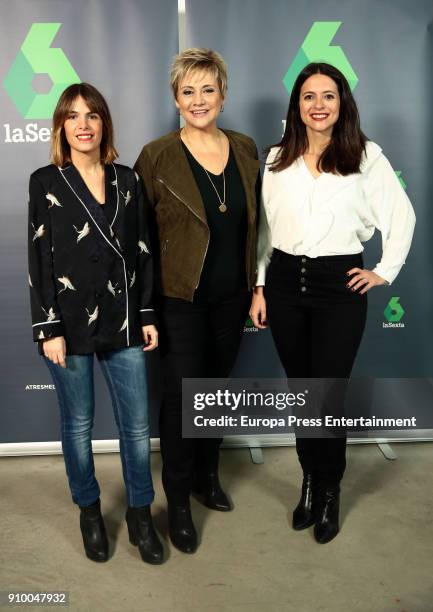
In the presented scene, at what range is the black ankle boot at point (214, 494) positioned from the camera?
2.63 m

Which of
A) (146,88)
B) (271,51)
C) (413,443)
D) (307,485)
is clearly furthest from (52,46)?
(413,443)

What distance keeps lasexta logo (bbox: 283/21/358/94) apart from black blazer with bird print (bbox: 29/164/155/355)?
1.08 m

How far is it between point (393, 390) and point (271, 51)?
1.67 meters

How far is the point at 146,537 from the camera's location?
2.29 meters

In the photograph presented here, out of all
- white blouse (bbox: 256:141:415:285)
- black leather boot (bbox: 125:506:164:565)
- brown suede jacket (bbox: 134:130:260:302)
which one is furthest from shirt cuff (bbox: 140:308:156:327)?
black leather boot (bbox: 125:506:164:565)

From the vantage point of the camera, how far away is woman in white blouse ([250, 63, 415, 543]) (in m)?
2.15

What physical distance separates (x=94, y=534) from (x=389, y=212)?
1526mm

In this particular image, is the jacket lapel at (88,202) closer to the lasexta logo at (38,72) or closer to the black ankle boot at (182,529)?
the lasexta logo at (38,72)

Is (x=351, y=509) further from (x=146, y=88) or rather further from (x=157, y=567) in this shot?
(x=146, y=88)

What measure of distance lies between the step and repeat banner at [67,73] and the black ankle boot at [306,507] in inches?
59.7

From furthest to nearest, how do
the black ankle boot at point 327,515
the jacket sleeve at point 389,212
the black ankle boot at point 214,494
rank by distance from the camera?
the black ankle boot at point 214,494
the black ankle boot at point 327,515
the jacket sleeve at point 389,212

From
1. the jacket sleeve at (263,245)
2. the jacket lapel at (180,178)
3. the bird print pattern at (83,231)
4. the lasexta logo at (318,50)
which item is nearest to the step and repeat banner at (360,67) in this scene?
the lasexta logo at (318,50)

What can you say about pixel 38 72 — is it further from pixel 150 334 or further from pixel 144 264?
pixel 150 334

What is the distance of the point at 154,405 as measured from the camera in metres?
3.10
